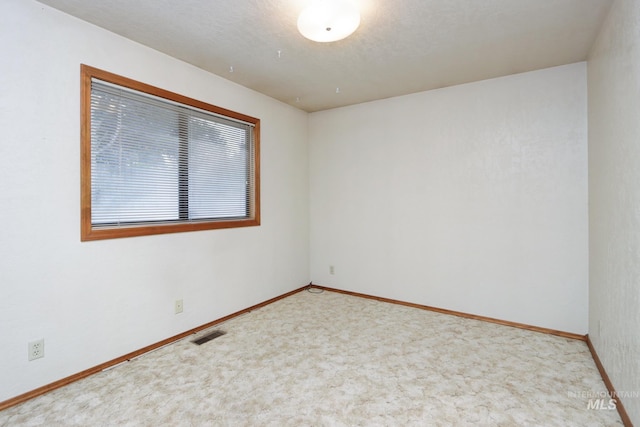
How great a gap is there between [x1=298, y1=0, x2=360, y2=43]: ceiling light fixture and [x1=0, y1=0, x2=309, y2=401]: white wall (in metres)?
1.46

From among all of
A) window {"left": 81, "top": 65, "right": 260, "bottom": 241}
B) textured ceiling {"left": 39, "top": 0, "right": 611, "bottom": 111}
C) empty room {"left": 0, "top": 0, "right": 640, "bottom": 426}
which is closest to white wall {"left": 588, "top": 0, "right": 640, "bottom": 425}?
empty room {"left": 0, "top": 0, "right": 640, "bottom": 426}

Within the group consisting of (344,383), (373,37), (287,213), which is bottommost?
(344,383)

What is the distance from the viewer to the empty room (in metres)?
1.90

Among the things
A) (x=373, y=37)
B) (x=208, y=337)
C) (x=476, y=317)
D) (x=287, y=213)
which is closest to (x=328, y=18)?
(x=373, y=37)

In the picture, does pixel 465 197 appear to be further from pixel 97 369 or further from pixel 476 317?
pixel 97 369

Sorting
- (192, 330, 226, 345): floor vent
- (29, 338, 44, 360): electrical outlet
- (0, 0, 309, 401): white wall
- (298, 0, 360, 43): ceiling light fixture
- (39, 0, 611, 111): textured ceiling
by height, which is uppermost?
(39, 0, 611, 111): textured ceiling

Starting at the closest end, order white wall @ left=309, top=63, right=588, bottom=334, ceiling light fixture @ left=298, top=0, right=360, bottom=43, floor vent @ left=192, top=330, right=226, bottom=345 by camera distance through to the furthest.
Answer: ceiling light fixture @ left=298, top=0, right=360, bottom=43
floor vent @ left=192, top=330, right=226, bottom=345
white wall @ left=309, top=63, right=588, bottom=334

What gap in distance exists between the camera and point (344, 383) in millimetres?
2117

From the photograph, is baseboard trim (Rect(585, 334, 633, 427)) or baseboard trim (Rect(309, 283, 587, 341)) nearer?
baseboard trim (Rect(585, 334, 633, 427))

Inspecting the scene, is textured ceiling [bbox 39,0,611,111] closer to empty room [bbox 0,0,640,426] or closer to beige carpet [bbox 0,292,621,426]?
empty room [bbox 0,0,640,426]

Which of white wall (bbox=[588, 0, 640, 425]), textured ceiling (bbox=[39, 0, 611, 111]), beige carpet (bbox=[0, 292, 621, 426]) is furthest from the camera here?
textured ceiling (bbox=[39, 0, 611, 111])

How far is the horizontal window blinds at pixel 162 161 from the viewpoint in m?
2.35

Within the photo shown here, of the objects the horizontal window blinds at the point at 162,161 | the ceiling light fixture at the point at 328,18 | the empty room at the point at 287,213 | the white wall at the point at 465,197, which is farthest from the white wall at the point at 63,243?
the white wall at the point at 465,197

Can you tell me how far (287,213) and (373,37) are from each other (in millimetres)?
2395
